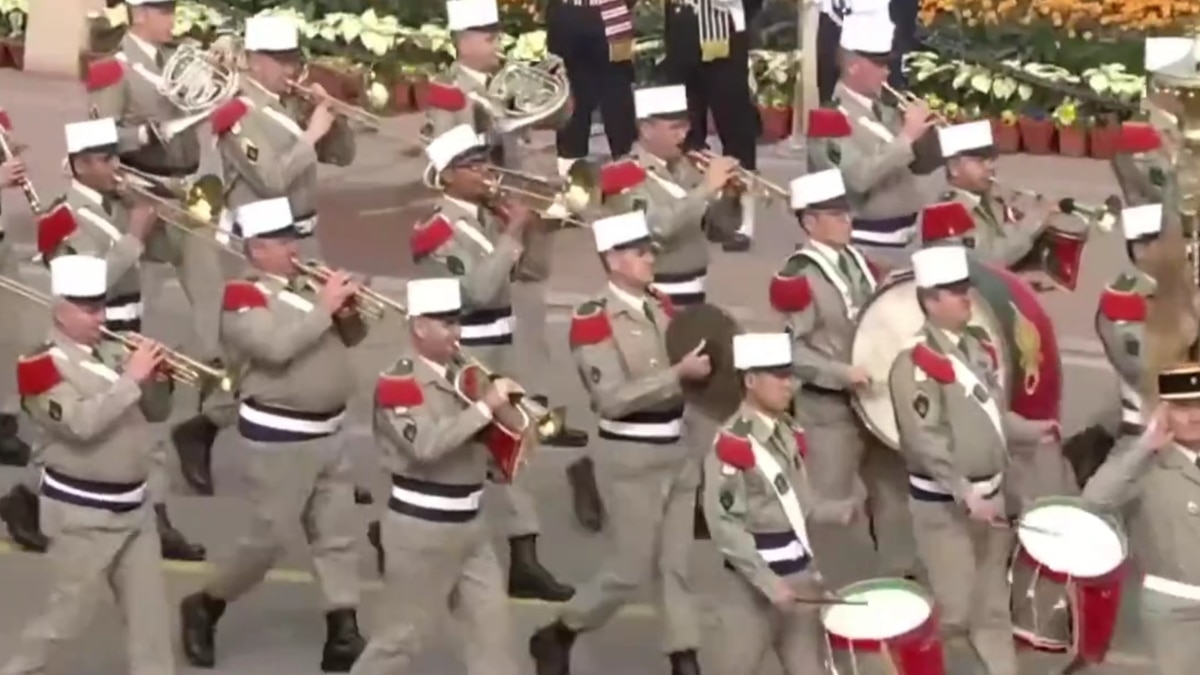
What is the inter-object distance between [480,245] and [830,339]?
1409 mm

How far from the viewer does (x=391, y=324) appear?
10.9 metres

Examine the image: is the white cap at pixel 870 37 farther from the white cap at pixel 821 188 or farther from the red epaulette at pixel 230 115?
the red epaulette at pixel 230 115

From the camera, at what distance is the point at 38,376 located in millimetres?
7246

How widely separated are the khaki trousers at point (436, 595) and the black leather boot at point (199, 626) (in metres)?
1.01

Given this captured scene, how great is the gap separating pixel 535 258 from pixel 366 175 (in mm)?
5302

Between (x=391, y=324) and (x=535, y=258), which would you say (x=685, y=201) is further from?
(x=391, y=324)

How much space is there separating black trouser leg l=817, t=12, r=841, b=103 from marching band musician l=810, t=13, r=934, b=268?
473cm

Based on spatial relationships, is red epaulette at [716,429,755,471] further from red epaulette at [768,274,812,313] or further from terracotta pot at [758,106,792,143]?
terracotta pot at [758,106,792,143]

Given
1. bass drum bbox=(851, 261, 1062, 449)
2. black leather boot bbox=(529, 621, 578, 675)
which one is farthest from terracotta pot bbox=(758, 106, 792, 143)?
black leather boot bbox=(529, 621, 578, 675)

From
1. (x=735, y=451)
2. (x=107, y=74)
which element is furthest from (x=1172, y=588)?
(x=107, y=74)

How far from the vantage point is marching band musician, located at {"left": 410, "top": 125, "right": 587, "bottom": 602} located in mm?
8438

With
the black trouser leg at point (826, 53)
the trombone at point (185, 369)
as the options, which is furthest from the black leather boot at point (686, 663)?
the black trouser leg at point (826, 53)

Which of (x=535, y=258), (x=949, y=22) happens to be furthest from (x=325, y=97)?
(x=949, y=22)

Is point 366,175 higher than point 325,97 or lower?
lower
